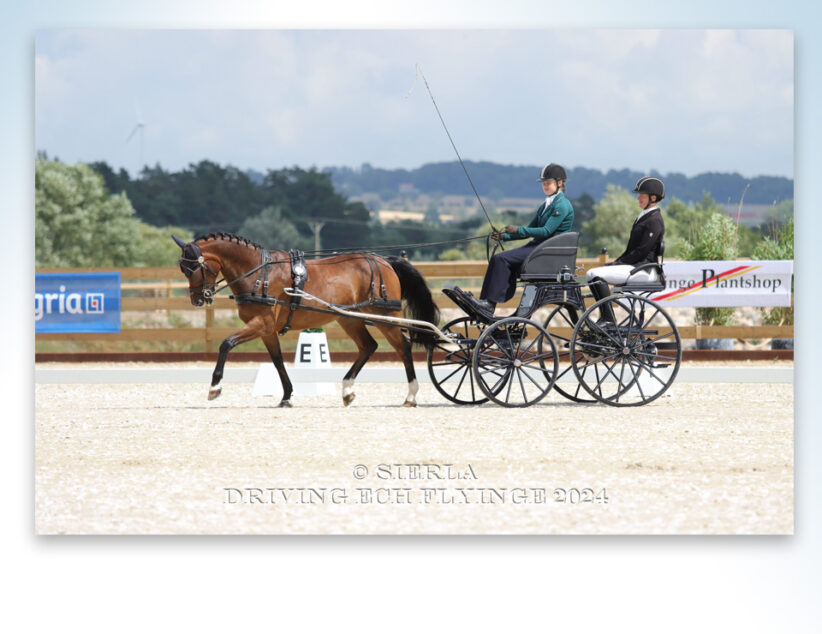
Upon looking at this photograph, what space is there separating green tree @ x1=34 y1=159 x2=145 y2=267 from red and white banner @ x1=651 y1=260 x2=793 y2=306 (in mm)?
17715

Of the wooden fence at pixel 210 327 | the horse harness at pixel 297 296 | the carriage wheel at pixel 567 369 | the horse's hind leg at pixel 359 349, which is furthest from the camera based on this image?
the wooden fence at pixel 210 327

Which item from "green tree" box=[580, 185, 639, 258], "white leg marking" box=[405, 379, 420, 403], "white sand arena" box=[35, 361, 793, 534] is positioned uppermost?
"green tree" box=[580, 185, 639, 258]

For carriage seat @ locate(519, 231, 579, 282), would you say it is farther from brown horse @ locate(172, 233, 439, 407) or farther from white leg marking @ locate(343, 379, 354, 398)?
white leg marking @ locate(343, 379, 354, 398)

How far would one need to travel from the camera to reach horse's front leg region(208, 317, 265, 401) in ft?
22.2

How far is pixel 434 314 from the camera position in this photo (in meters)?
7.55

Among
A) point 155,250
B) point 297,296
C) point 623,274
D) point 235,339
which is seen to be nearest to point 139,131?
point 155,250

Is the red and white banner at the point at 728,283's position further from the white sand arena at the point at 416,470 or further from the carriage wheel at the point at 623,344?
the carriage wheel at the point at 623,344

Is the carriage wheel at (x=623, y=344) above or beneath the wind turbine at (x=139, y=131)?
beneath

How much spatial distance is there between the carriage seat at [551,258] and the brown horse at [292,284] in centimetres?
98

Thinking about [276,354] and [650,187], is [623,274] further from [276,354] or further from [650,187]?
[276,354]

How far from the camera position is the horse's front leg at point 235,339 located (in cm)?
678

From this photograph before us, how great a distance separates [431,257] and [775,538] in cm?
4221

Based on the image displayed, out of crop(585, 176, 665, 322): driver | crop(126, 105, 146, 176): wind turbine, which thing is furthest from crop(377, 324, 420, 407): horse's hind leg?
crop(126, 105, 146, 176): wind turbine

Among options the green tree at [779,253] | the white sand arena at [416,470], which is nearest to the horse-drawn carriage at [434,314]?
the white sand arena at [416,470]
